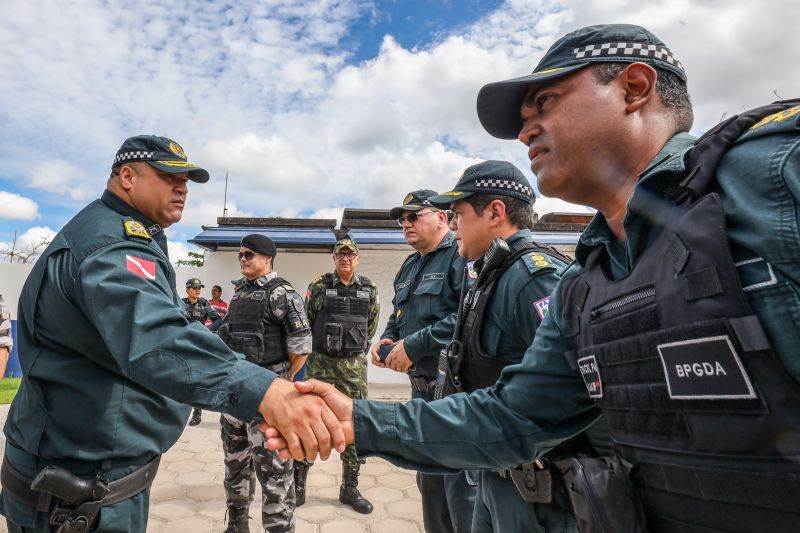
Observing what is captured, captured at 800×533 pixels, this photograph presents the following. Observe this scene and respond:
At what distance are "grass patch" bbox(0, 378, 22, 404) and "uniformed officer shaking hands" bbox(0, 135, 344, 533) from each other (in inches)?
323

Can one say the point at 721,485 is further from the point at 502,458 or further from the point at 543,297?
the point at 543,297

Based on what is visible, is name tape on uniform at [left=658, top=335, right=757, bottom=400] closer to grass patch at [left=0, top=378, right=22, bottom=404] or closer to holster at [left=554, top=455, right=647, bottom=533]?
holster at [left=554, top=455, right=647, bottom=533]

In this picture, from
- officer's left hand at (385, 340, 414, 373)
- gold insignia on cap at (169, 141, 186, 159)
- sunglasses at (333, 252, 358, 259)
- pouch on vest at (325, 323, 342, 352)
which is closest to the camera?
gold insignia on cap at (169, 141, 186, 159)

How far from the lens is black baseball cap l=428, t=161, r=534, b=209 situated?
2455 mm

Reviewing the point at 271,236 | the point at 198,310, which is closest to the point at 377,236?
the point at 271,236

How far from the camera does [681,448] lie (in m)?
0.84

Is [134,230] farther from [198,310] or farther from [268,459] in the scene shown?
[198,310]

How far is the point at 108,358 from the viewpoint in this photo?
1.75 m

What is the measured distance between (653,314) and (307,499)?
4045 mm

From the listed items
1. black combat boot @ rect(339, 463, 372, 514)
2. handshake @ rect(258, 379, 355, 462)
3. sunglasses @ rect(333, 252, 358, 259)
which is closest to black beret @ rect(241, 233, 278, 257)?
sunglasses @ rect(333, 252, 358, 259)

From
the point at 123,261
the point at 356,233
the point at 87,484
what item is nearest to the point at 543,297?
the point at 123,261

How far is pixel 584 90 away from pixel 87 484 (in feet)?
6.94

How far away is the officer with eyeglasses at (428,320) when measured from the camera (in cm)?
235

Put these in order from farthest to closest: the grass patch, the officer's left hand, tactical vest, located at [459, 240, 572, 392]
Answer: the grass patch < the officer's left hand < tactical vest, located at [459, 240, 572, 392]
